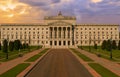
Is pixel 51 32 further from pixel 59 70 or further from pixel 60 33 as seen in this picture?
pixel 59 70

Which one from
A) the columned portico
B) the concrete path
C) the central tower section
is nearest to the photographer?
the concrete path

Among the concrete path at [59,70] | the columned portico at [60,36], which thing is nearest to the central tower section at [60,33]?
the columned portico at [60,36]

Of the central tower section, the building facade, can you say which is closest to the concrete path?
the central tower section

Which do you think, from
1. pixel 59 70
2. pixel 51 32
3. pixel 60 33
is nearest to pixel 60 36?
pixel 60 33

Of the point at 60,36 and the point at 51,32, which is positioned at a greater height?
the point at 51,32

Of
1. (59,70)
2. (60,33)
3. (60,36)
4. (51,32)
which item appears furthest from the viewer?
(51,32)

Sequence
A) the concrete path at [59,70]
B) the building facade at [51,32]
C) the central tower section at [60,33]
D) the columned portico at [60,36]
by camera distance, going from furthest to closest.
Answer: the building facade at [51,32], the central tower section at [60,33], the columned portico at [60,36], the concrete path at [59,70]

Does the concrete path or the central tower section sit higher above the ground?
the central tower section

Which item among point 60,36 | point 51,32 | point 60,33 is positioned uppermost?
point 51,32

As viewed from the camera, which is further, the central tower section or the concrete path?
the central tower section

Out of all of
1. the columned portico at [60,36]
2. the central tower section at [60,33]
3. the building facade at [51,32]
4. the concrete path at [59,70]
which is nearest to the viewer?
the concrete path at [59,70]

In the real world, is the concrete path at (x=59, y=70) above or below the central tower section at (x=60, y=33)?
below

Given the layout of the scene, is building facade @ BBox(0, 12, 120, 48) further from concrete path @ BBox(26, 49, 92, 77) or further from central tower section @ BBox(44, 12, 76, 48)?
concrete path @ BBox(26, 49, 92, 77)

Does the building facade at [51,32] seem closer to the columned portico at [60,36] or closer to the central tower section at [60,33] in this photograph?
the central tower section at [60,33]
